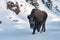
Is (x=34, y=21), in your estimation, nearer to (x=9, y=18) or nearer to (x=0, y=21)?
(x=0, y=21)

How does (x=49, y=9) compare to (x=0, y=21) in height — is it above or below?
below

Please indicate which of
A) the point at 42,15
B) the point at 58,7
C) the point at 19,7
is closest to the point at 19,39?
the point at 42,15

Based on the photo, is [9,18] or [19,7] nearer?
[9,18]

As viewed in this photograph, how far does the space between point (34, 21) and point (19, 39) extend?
2.13 metres

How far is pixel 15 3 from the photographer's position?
28.1m

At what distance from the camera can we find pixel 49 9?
135 ft

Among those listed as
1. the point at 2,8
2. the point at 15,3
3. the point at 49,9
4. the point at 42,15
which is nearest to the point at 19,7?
the point at 15,3

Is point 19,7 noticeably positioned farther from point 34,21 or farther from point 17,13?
point 34,21

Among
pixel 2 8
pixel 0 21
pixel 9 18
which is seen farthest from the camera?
pixel 2 8

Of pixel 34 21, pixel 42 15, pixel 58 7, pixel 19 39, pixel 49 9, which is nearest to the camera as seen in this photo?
pixel 19 39

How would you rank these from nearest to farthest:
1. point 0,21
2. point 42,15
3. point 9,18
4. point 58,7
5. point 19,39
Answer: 1. point 19,39
2. point 42,15
3. point 0,21
4. point 9,18
5. point 58,7

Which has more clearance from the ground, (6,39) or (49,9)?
(6,39)

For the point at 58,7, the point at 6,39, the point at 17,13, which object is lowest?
the point at 58,7

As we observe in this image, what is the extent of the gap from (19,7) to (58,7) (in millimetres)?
20297
